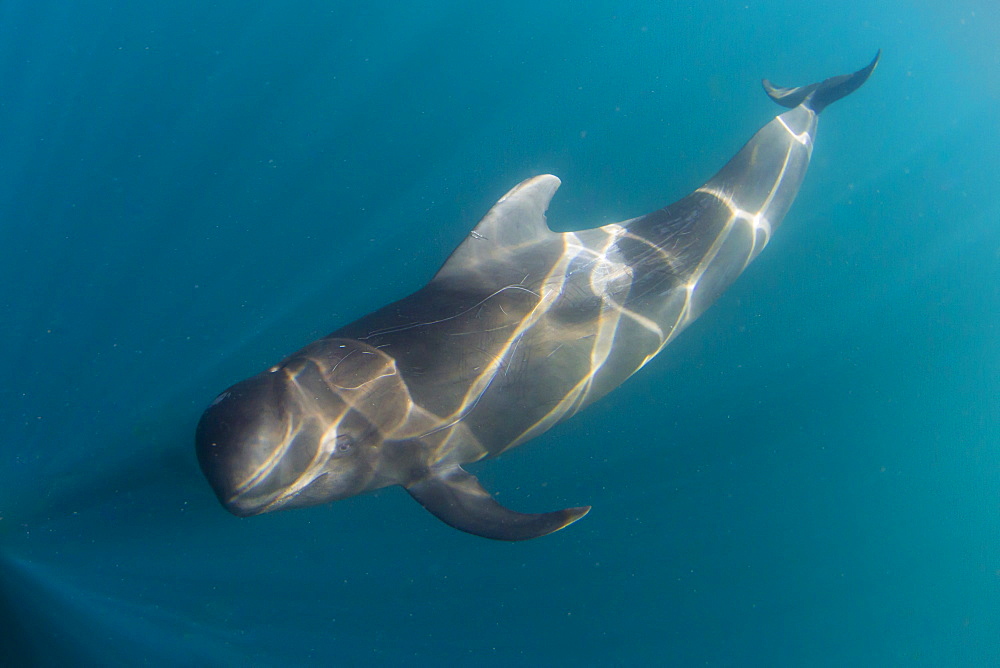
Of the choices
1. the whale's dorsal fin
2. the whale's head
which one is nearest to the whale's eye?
the whale's head

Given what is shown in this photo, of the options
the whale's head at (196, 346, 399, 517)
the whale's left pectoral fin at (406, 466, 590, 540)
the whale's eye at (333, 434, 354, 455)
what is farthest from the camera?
the whale's left pectoral fin at (406, 466, 590, 540)

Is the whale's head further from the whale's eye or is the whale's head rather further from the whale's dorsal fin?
the whale's dorsal fin

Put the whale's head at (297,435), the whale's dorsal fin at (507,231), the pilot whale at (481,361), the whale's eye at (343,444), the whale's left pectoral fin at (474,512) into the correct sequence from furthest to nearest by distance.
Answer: the whale's dorsal fin at (507,231), the whale's left pectoral fin at (474,512), the whale's eye at (343,444), the pilot whale at (481,361), the whale's head at (297,435)

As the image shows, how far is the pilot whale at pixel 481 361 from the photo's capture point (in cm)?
345

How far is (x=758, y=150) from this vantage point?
17.5ft

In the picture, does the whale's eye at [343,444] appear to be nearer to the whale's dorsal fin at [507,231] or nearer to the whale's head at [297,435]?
the whale's head at [297,435]

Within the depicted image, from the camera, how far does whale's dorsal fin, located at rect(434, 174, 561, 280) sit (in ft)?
14.6

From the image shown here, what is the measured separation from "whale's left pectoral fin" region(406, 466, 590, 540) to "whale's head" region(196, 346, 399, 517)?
41cm

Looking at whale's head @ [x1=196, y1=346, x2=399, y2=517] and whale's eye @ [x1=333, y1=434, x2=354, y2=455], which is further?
whale's eye @ [x1=333, y1=434, x2=354, y2=455]

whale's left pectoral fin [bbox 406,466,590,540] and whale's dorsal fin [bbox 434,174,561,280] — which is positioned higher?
whale's dorsal fin [bbox 434,174,561,280]

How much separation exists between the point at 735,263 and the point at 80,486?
24.9ft

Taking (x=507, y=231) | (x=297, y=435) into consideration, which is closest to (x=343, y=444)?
(x=297, y=435)

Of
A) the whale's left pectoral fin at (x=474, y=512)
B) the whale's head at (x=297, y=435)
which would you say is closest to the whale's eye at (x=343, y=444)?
the whale's head at (x=297, y=435)

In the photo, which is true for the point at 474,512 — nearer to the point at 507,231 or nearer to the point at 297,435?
the point at 297,435
